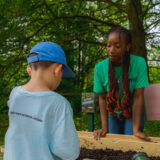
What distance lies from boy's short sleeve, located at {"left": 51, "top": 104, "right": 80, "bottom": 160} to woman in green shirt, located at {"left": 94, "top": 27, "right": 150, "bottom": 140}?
3.69ft

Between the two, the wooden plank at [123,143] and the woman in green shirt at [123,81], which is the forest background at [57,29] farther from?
the woman in green shirt at [123,81]

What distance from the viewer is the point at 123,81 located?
2324 millimetres

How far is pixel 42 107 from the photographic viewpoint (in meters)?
1.25

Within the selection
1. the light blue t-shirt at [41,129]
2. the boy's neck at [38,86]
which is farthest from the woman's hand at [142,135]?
the boy's neck at [38,86]

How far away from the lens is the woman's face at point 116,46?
2291 mm

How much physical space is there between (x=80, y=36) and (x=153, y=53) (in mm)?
1882

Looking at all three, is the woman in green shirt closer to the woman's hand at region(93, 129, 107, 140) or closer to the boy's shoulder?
the woman's hand at region(93, 129, 107, 140)

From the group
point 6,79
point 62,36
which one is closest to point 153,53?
point 62,36

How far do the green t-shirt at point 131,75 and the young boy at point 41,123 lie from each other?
3.75ft

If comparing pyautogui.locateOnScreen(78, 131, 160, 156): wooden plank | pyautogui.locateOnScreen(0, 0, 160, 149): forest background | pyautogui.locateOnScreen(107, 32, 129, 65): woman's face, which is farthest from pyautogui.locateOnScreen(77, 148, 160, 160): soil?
pyautogui.locateOnScreen(0, 0, 160, 149): forest background

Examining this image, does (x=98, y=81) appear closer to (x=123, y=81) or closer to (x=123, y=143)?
(x=123, y=81)

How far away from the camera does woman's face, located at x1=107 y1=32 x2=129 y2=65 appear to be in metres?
2.29

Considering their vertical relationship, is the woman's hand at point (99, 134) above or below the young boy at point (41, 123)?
below

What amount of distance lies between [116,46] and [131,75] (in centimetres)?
27
